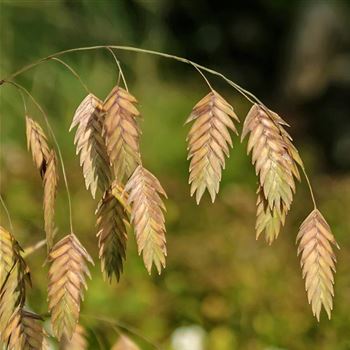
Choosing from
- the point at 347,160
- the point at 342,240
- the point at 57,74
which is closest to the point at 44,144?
the point at 342,240

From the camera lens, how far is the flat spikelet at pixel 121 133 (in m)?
1.51

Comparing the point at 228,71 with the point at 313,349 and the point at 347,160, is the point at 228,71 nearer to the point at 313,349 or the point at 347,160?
the point at 347,160

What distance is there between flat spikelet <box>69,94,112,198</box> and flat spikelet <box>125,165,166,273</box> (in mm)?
57

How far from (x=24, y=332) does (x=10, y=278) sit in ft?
0.31

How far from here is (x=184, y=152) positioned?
7.73m

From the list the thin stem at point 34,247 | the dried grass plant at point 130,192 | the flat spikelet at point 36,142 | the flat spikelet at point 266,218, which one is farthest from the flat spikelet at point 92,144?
the thin stem at point 34,247

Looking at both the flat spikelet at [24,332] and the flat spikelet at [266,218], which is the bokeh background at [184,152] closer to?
the flat spikelet at [24,332]

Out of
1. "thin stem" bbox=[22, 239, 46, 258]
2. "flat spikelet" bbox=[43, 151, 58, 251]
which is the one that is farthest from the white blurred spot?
"flat spikelet" bbox=[43, 151, 58, 251]

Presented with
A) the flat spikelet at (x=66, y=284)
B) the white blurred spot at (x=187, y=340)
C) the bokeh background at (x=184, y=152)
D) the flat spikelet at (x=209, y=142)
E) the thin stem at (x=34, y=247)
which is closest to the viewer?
the flat spikelet at (x=209, y=142)

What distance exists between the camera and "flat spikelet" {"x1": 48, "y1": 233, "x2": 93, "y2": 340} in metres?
1.61

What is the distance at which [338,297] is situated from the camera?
365cm

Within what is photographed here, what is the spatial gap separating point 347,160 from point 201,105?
749cm

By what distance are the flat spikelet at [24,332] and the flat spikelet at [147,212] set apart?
0.27 metres

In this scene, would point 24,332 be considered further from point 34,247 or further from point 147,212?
point 34,247
